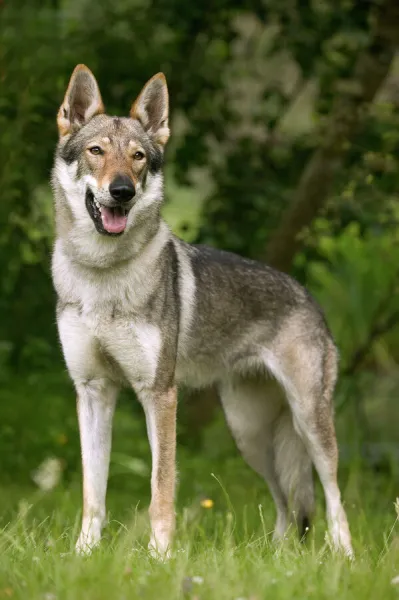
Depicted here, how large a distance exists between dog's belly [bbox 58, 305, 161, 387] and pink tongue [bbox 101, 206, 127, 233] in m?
0.44

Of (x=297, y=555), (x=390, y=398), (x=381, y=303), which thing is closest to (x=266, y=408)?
(x=297, y=555)

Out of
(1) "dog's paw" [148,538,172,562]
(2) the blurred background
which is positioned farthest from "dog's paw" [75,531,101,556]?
(2) the blurred background

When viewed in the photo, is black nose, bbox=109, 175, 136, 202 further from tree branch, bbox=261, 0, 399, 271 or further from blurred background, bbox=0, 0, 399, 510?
tree branch, bbox=261, 0, 399, 271

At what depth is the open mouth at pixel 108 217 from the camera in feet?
15.3

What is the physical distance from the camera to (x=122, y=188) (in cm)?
448

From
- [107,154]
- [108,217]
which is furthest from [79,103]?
[108,217]

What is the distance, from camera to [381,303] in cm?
814

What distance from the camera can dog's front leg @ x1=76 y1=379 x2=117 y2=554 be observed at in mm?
4961

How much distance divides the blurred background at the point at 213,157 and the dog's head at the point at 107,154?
1.65 metres

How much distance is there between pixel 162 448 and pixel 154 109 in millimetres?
1730

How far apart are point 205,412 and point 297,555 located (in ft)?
14.7

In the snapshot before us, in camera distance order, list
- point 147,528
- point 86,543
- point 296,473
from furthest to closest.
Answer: point 296,473
point 147,528
point 86,543

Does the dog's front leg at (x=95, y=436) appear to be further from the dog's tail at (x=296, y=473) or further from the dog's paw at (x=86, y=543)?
the dog's tail at (x=296, y=473)

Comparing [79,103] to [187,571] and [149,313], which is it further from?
[187,571]
